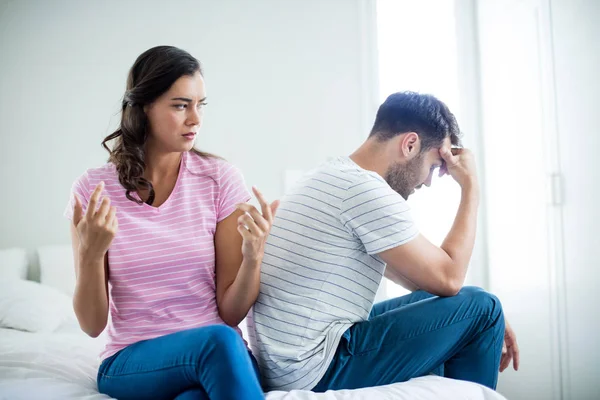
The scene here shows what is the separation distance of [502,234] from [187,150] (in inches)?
70.2

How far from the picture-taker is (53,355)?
147cm

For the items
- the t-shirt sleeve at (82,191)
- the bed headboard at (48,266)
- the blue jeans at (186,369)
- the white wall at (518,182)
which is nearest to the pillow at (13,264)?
the bed headboard at (48,266)

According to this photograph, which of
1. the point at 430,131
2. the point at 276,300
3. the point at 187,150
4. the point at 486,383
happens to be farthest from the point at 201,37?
the point at 486,383

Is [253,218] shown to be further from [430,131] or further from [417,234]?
[430,131]

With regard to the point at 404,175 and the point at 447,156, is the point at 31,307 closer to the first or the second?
the point at 404,175

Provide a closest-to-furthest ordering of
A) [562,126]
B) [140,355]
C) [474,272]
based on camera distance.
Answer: [140,355] < [562,126] < [474,272]

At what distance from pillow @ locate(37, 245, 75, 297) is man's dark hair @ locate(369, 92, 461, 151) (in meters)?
1.79

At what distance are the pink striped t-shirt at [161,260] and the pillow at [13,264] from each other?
4.67 feet

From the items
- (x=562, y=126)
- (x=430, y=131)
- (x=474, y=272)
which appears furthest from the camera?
(x=474, y=272)

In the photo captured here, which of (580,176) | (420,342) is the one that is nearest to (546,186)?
(580,176)

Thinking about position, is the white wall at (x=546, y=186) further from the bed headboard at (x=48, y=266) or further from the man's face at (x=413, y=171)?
the bed headboard at (x=48, y=266)

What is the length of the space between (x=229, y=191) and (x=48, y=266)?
5.18 ft

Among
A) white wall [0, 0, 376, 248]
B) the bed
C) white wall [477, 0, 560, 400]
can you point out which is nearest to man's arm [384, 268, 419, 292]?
the bed

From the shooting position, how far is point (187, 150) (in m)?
1.44
